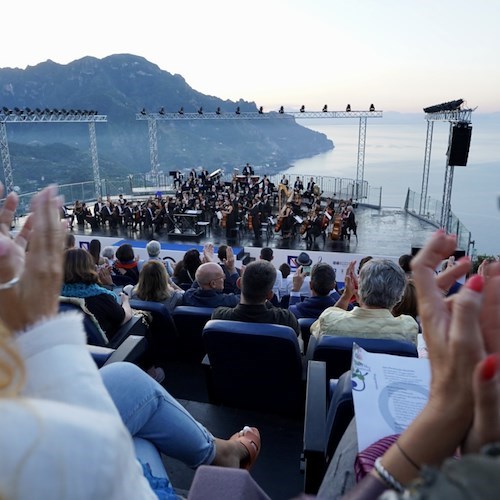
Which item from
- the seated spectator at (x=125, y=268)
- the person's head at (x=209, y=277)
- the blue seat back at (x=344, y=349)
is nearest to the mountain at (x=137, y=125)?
the seated spectator at (x=125, y=268)

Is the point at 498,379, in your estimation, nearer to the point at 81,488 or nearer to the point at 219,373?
the point at 81,488

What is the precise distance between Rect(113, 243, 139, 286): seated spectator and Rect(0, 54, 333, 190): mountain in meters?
75.0

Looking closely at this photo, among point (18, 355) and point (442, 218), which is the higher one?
point (18, 355)

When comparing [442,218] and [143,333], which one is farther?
[442,218]

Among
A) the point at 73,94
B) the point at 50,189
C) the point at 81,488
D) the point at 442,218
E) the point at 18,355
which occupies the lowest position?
the point at 442,218

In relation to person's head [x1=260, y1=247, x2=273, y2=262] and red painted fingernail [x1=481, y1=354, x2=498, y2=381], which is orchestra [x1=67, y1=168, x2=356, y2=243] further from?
red painted fingernail [x1=481, y1=354, x2=498, y2=381]

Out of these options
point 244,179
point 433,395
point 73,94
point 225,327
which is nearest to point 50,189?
point 433,395

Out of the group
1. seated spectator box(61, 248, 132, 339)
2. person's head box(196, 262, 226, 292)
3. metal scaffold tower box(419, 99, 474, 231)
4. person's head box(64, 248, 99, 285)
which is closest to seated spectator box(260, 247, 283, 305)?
person's head box(196, 262, 226, 292)

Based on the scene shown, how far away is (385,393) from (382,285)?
1227mm

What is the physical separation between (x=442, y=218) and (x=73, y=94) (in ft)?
388

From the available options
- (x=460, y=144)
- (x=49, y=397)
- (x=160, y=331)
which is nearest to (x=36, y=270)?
(x=49, y=397)

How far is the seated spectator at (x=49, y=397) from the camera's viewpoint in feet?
1.60

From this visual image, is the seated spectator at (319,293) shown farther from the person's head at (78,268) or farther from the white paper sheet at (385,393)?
the white paper sheet at (385,393)

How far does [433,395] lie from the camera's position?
65 centimetres
